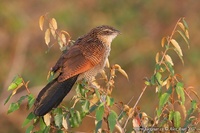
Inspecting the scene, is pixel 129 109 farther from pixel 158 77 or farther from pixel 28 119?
pixel 28 119

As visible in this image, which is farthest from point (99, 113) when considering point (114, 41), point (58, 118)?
point (114, 41)

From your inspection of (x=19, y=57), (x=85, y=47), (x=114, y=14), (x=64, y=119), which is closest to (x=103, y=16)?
(x=114, y=14)

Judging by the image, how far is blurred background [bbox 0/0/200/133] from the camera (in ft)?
29.3

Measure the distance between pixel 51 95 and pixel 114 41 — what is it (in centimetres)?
634

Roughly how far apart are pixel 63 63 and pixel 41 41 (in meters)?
6.71

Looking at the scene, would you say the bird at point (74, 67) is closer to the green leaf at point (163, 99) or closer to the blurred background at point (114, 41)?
the green leaf at point (163, 99)

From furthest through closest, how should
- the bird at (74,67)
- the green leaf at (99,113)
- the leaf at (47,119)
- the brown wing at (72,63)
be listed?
the brown wing at (72,63) < the bird at (74,67) < the leaf at (47,119) < the green leaf at (99,113)

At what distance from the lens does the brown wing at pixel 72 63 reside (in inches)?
145

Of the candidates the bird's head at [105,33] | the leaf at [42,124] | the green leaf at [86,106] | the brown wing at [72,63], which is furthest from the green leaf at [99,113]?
the bird's head at [105,33]

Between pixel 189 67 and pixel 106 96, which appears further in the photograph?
pixel 189 67

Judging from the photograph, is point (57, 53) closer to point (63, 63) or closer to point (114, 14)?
point (114, 14)

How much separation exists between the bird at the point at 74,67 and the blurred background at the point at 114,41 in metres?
4.21

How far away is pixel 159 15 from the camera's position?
36.8ft

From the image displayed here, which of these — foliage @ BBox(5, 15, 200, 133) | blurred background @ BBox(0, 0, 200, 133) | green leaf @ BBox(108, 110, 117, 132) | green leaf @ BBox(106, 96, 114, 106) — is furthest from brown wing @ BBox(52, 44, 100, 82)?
blurred background @ BBox(0, 0, 200, 133)
